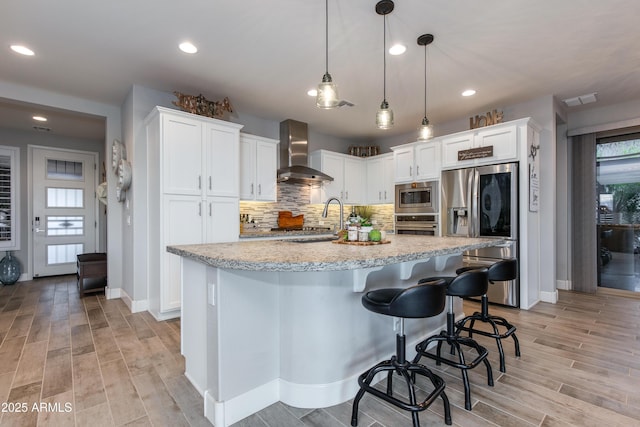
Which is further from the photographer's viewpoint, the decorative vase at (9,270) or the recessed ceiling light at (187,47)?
the decorative vase at (9,270)

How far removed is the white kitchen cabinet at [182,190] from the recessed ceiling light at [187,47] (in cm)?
68

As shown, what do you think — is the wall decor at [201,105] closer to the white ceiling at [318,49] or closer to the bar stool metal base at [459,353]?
the white ceiling at [318,49]

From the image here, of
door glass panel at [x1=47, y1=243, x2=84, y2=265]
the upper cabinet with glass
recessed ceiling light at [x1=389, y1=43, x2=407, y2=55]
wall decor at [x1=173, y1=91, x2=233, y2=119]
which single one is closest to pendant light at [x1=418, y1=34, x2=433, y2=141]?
recessed ceiling light at [x1=389, y1=43, x2=407, y2=55]

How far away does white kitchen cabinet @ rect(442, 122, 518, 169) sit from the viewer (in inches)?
147

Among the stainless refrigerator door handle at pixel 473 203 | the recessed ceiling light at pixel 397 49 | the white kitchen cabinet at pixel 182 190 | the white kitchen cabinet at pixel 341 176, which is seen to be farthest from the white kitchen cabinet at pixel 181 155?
the stainless refrigerator door handle at pixel 473 203

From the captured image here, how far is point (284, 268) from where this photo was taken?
1320 mm

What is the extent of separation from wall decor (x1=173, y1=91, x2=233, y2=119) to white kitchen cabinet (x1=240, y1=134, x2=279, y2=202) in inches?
18.7

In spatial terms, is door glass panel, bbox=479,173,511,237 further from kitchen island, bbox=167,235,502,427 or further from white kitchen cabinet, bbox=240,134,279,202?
white kitchen cabinet, bbox=240,134,279,202

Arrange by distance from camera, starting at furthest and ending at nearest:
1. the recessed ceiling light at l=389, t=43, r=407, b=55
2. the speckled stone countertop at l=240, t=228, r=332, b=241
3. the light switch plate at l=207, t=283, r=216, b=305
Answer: the speckled stone countertop at l=240, t=228, r=332, b=241 → the recessed ceiling light at l=389, t=43, r=407, b=55 → the light switch plate at l=207, t=283, r=216, b=305

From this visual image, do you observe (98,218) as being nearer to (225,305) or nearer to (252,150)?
(252,150)

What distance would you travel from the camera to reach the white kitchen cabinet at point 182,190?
10.5ft

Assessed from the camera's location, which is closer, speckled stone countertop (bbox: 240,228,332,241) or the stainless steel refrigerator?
the stainless steel refrigerator

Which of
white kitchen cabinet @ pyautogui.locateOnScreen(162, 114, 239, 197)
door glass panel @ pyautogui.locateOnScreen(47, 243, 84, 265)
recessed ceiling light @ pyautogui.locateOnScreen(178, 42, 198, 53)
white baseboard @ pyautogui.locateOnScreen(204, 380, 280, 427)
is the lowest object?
white baseboard @ pyautogui.locateOnScreen(204, 380, 280, 427)

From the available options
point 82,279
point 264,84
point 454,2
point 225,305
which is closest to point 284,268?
point 225,305
